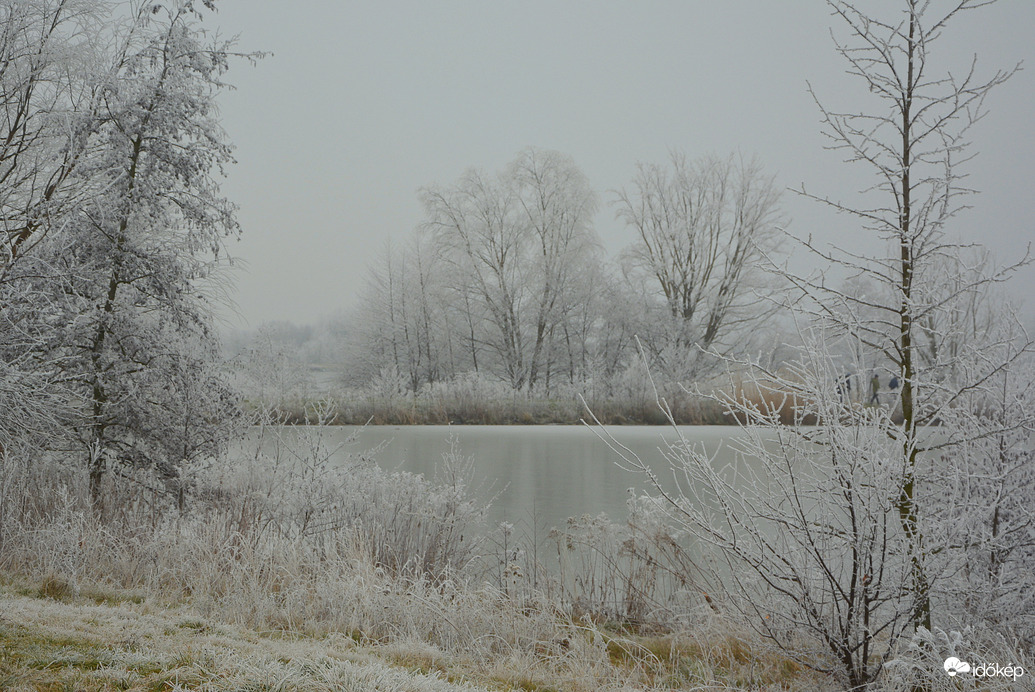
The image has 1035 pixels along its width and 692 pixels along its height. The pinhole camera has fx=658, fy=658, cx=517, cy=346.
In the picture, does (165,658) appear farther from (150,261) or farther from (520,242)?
(520,242)

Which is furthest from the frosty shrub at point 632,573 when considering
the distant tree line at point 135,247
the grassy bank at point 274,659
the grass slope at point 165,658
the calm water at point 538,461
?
the distant tree line at point 135,247

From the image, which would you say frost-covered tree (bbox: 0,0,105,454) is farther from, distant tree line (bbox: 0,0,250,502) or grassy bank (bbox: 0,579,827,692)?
grassy bank (bbox: 0,579,827,692)

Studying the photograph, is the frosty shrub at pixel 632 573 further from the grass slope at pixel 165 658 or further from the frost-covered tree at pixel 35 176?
the frost-covered tree at pixel 35 176

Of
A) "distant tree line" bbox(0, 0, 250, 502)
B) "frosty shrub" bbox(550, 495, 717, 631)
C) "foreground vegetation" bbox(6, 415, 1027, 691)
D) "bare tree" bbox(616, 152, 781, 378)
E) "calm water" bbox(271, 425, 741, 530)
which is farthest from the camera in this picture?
"bare tree" bbox(616, 152, 781, 378)

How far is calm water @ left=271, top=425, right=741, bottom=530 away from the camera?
901 centimetres

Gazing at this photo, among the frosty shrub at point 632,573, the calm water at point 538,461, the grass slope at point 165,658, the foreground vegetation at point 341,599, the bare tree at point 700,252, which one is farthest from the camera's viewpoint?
the bare tree at point 700,252

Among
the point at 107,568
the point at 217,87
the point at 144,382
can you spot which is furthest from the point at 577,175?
the point at 107,568

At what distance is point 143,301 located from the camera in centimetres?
770

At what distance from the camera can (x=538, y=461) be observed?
12328 millimetres

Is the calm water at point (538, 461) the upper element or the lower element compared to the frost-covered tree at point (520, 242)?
lower

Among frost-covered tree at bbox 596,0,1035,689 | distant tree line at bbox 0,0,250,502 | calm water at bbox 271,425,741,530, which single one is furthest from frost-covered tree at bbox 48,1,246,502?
frost-covered tree at bbox 596,0,1035,689

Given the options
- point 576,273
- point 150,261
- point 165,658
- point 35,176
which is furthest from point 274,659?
point 576,273

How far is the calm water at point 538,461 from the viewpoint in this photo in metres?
9.01

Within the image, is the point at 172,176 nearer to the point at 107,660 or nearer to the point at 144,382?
the point at 144,382
